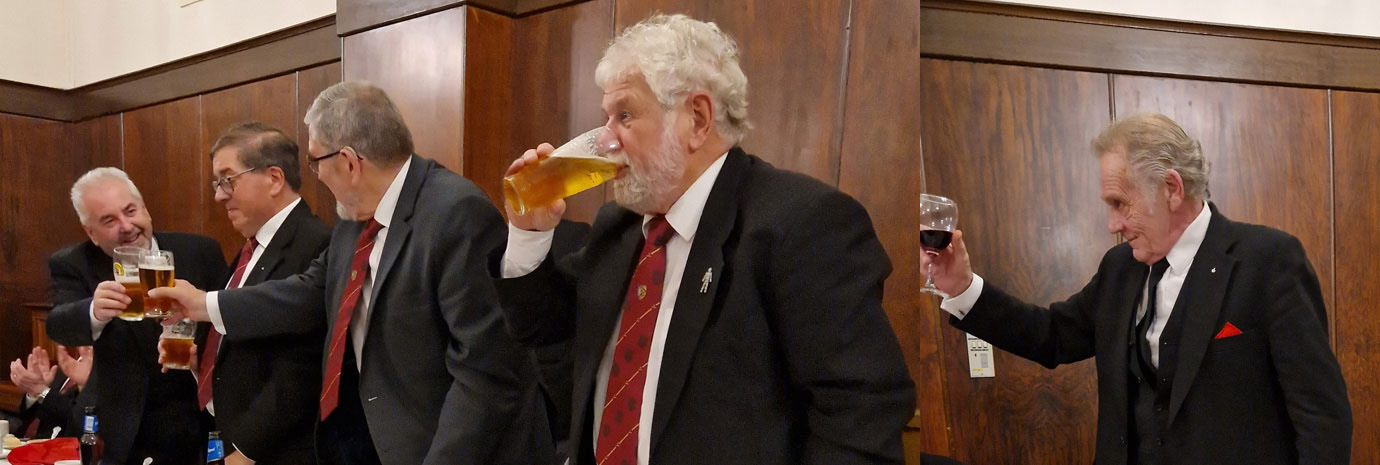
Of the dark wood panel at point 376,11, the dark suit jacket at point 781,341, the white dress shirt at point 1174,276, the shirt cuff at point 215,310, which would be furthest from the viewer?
the dark wood panel at point 376,11

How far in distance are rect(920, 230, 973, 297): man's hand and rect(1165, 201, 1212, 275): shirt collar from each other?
0.50 meters

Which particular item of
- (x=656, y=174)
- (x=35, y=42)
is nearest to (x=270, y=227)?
(x=656, y=174)

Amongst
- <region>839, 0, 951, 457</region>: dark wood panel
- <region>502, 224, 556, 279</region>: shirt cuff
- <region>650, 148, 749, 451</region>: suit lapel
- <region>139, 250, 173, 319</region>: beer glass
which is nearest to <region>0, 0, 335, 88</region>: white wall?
<region>139, 250, 173, 319</region>: beer glass

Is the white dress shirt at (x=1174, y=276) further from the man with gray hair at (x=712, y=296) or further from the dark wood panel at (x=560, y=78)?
the dark wood panel at (x=560, y=78)

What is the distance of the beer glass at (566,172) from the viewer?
1690 mm

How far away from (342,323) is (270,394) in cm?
46

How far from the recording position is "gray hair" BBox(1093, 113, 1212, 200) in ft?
8.72

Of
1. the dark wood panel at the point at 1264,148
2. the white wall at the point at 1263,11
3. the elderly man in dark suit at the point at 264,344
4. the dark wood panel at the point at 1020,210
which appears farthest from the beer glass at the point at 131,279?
the dark wood panel at the point at 1264,148

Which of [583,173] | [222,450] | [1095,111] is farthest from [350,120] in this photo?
[1095,111]

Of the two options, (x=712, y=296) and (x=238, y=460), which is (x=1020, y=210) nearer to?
(x=712, y=296)

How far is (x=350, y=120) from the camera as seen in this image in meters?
2.56

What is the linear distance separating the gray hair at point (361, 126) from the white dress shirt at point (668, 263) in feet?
2.87

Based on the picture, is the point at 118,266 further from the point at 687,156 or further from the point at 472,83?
the point at 687,156

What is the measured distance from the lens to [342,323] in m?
2.50
